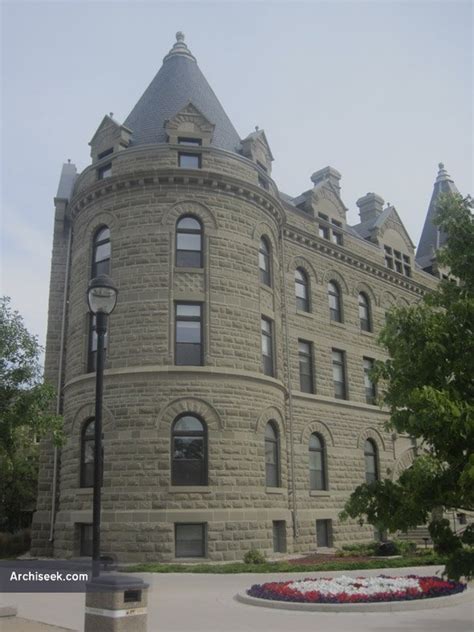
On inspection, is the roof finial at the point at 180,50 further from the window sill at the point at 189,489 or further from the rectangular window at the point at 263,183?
the window sill at the point at 189,489

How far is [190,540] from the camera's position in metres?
20.2

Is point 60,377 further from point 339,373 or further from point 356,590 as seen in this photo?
point 356,590

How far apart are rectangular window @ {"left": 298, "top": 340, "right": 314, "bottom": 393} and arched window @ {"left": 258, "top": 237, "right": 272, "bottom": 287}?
352 cm

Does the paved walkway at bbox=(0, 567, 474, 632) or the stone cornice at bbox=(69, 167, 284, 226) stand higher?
the stone cornice at bbox=(69, 167, 284, 226)

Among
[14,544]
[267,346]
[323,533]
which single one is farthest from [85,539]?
[323,533]

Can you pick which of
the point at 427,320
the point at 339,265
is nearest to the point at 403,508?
the point at 427,320

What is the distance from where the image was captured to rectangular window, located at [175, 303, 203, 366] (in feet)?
71.8

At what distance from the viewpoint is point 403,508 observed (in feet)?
29.6

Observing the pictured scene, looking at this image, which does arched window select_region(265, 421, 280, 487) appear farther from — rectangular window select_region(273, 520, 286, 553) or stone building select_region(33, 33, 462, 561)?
rectangular window select_region(273, 520, 286, 553)

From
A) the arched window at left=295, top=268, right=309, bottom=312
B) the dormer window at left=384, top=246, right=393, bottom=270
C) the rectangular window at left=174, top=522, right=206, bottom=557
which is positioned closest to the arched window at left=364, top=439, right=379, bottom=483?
the arched window at left=295, top=268, right=309, bottom=312

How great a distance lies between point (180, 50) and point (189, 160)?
24.9 feet

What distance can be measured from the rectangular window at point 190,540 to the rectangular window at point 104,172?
42.1ft

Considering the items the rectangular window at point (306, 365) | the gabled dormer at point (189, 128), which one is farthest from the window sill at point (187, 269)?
the rectangular window at point (306, 365)

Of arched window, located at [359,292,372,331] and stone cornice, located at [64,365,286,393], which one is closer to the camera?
stone cornice, located at [64,365,286,393]
